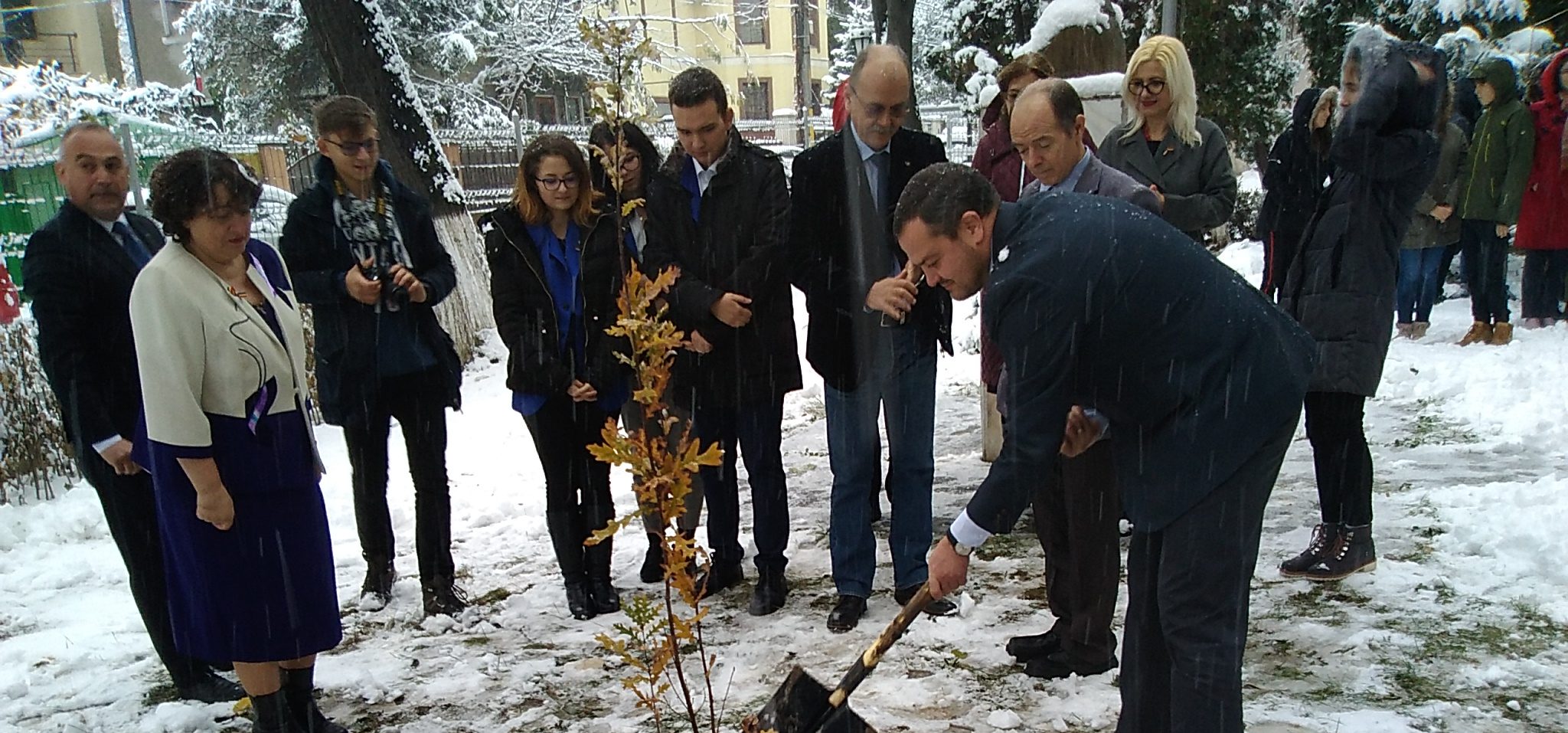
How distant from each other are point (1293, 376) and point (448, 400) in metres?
3.11

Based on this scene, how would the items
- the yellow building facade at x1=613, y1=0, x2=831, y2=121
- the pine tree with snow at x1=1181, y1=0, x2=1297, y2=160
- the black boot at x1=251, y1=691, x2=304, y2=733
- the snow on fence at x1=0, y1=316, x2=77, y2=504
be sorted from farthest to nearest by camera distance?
the yellow building facade at x1=613, y1=0, x2=831, y2=121, the pine tree with snow at x1=1181, y1=0, x2=1297, y2=160, the snow on fence at x1=0, y1=316, x2=77, y2=504, the black boot at x1=251, y1=691, x2=304, y2=733

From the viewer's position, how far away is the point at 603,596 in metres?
4.05

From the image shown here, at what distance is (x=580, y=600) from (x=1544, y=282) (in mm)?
7793

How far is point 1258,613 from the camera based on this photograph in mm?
3615

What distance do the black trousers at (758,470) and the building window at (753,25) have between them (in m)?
34.2

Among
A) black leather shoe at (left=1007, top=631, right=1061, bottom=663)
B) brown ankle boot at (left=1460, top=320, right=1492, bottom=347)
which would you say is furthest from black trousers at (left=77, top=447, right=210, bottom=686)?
brown ankle boot at (left=1460, top=320, right=1492, bottom=347)

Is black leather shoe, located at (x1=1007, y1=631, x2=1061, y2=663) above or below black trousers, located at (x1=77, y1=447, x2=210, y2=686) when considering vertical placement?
below

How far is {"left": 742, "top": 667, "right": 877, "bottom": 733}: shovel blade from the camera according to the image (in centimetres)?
247

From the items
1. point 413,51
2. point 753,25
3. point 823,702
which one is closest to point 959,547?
point 823,702

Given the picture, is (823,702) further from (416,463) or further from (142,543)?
(142,543)

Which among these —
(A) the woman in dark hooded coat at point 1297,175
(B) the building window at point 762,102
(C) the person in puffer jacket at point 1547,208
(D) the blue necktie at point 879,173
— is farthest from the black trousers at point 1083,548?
(B) the building window at point 762,102

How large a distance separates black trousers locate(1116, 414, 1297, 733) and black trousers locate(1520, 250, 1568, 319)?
7.22 m

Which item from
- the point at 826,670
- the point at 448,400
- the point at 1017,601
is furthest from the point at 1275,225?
the point at 448,400

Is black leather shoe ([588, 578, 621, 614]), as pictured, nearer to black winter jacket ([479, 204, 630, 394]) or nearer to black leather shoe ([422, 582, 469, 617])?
black leather shoe ([422, 582, 469, 617])
